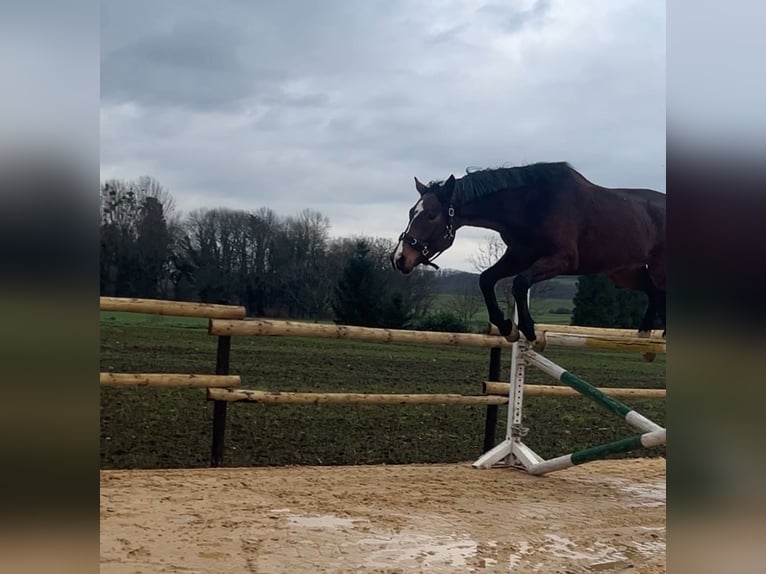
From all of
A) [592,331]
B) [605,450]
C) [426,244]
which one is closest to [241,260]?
[426,244]

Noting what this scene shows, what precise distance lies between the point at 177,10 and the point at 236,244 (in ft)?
2.63

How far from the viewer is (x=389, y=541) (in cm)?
240

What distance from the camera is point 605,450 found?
3.10 m

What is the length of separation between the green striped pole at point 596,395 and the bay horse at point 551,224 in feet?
1.84

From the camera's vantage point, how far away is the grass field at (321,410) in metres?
3.88

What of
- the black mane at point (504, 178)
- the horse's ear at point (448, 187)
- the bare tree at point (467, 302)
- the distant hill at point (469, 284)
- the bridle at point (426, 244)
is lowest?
the bare tree at point (467, 302)

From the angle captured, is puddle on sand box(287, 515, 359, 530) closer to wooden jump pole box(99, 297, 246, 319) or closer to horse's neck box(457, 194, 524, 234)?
wooden jump pole box(99, 297, 246, 319)

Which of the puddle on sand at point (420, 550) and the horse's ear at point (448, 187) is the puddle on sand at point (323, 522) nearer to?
the puddle on sand at point (420, 550)

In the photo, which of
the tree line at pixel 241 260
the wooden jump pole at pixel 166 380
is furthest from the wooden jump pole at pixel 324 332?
the tree line at pixel 241 260

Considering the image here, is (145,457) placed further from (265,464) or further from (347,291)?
(347,291)

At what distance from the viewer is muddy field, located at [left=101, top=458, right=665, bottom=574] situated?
2168mm

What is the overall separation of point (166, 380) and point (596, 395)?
222 centimetres

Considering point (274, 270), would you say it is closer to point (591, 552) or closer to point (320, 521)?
point (320, 521)
